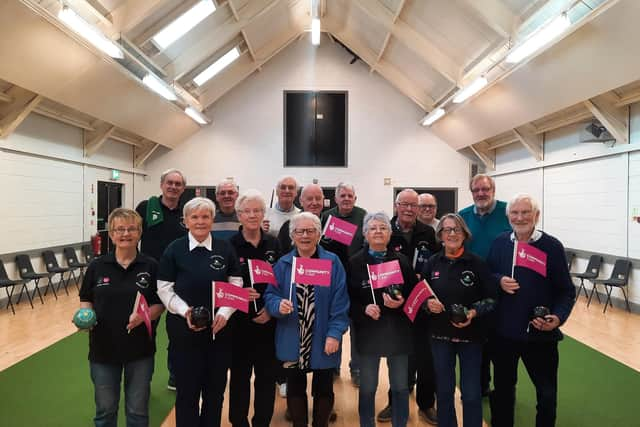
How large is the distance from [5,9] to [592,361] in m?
6.99

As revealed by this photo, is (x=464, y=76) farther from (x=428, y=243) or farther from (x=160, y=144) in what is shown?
(x=160, y=144)

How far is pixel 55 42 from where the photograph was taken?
195 inches

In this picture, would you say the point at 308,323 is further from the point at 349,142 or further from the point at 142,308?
the point at 349,142

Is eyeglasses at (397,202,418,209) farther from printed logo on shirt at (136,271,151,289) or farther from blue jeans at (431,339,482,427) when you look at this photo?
printed logo on shirt at (136,271,151,289)

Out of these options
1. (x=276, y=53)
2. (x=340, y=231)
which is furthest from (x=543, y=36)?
(x=276, y=53)

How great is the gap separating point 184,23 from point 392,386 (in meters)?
6.70

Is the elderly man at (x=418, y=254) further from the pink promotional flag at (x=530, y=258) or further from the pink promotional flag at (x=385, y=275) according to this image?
the pink promotional flag at (x=530, y=258)

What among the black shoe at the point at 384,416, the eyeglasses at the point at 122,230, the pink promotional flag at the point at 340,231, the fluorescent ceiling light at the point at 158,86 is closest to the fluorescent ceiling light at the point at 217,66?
the fluorescent ceiling light at the point at 158,86

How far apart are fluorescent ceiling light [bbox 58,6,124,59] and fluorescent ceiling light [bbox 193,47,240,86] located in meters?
3.48

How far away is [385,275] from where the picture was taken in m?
2.16

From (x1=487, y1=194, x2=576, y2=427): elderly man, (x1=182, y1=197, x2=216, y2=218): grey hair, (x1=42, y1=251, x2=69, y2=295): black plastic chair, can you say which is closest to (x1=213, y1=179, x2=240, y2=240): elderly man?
(x1=182, y1=197, x2=216, y2=218): grey hair

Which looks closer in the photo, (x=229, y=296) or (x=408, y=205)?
(x=229, y=296)

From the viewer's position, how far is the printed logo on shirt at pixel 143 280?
2.03 meters

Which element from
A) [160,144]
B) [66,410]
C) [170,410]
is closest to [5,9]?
[66,410]
